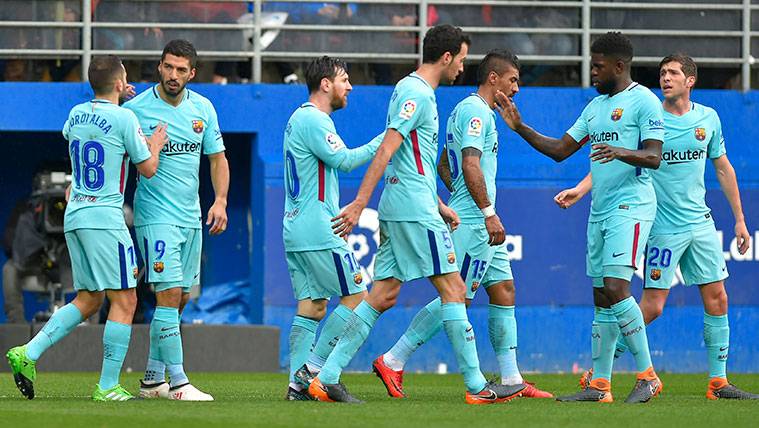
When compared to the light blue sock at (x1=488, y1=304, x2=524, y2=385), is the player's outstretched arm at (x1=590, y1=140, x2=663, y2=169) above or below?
above

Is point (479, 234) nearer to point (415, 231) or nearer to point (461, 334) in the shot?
point (415, 231)

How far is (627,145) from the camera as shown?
417 inches

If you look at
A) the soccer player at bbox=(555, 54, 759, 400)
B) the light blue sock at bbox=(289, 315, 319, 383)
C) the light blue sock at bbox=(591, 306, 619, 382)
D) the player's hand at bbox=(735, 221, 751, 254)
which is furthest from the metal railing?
the light blue sock at bbox=(591, 306, 619, 382)

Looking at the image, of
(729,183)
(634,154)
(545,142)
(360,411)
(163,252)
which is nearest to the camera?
(360,411)

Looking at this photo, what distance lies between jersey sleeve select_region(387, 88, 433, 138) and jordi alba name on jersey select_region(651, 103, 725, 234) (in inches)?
92.8

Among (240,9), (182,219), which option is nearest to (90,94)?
(240,9)

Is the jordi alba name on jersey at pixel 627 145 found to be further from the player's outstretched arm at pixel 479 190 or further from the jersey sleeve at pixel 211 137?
the jersey sleeve at pixel 211 137

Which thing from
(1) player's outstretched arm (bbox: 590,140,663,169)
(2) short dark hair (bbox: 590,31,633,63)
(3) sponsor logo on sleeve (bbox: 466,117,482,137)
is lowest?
(1) player's outstretched arm (bbox: 590,140,663,169)

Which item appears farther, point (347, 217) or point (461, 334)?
point (461, 334)

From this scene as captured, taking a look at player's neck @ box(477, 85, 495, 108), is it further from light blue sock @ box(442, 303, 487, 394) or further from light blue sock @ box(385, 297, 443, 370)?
light blue sock @ box(442, 303, 487, 394)

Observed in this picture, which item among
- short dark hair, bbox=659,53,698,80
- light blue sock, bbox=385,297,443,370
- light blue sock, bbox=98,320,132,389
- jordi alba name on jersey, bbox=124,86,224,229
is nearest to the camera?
light blue sock, bbox=98,320,132,389

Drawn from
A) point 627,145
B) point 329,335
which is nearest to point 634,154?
point 627,145

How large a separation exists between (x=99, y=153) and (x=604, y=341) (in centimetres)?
341

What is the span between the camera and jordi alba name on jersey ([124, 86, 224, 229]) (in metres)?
10.6
